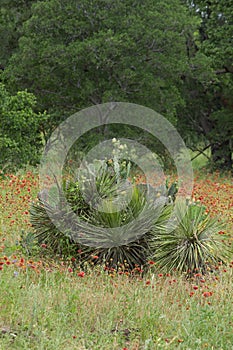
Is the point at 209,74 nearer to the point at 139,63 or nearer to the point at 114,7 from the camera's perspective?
the point at 139,63

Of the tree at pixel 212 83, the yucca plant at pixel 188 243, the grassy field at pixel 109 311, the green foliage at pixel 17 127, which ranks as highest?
the tree at pixel 212 83

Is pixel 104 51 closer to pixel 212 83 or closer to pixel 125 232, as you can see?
pixel 212 83

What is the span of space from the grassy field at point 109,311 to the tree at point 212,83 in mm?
12238

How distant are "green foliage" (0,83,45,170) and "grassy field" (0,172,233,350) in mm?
7645

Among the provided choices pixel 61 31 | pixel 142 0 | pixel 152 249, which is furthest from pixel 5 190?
pixel 142 0

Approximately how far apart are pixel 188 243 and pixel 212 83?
13220 mm

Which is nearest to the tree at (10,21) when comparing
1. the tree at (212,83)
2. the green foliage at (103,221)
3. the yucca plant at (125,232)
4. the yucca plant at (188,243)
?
the tree at (212,83)

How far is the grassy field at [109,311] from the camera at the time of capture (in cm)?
498

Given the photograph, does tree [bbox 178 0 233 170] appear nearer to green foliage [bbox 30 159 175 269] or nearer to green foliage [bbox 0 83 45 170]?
green foliage [bbox 0 83 45 170]

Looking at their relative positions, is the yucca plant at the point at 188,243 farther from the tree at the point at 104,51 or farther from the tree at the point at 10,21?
the tree at the point at 10,21

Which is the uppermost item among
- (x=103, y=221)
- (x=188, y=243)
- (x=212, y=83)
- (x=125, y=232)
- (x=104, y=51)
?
(x=212, y=83)

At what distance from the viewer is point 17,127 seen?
14508 millimetres

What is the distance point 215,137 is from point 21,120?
8.78 m

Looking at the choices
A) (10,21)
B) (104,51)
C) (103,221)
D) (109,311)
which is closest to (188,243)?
(103,221)
